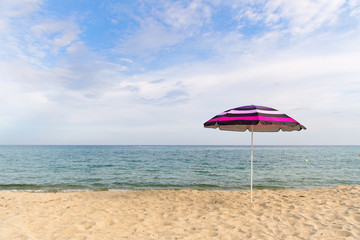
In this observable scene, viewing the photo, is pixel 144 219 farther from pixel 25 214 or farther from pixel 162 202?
pixel 25 214

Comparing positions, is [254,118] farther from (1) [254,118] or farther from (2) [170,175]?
(2) [170,175]

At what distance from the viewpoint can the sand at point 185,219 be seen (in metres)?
4.43

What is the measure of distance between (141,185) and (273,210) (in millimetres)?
9373

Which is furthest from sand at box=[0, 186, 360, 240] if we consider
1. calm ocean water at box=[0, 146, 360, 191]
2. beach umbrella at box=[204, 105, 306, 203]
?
calm ocean water at box=[0, 146, 360, 191]

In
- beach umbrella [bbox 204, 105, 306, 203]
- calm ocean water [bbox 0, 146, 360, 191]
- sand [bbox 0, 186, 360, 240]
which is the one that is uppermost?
beach umbrella [bbox 204, 105, 306, 203]

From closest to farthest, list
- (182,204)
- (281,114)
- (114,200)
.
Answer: (281,114) < (182,204) < (114,200)

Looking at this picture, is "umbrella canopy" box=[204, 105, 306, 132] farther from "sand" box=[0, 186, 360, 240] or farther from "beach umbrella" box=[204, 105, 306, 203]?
"sand" box=[0, 186, 360, 240]

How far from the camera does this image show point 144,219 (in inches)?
216

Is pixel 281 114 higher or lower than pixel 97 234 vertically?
higher

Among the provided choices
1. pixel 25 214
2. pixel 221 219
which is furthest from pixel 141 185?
pixel 221 219

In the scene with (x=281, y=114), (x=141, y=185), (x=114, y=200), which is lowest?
(x=141, y=185)

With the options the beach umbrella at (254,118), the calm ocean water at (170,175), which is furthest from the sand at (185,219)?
the calm ocean water at (170,175)

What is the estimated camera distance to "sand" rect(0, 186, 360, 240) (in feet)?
14.5

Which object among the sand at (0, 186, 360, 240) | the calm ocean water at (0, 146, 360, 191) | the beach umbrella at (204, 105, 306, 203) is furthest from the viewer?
the calm ocean water at (0, 146, 360, 191)
